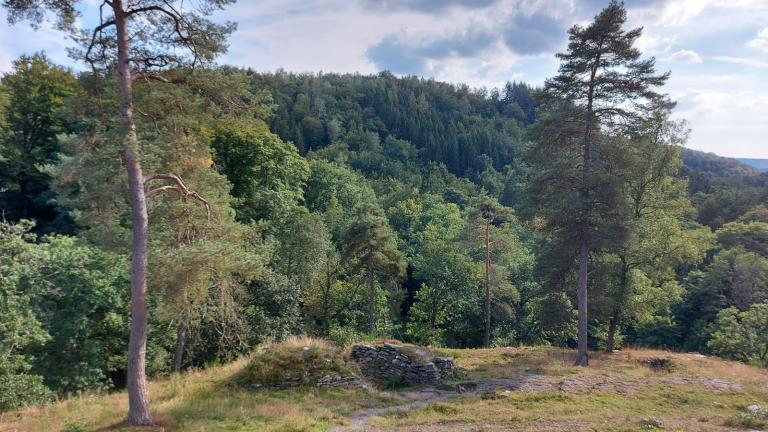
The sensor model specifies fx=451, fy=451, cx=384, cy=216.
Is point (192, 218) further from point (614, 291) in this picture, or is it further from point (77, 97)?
point (614, 291)

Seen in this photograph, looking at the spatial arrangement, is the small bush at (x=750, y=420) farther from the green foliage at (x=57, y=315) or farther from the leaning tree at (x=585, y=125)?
the green foliage at (x=57, y=315)

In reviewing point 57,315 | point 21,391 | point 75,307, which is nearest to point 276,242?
point 75,307

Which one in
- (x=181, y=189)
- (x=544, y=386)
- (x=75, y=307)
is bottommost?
(x=544, y=386)

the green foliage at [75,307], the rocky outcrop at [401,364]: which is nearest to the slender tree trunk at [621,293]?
the rocky outcrop at [401,364]

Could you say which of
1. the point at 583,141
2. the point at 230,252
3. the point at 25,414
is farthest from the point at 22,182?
the point at 583,141

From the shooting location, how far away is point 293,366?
14.1 m

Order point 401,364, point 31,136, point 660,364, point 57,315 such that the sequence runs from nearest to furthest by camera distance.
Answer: point 57,315 → point 401,364 → point 660,364 → point 31,136

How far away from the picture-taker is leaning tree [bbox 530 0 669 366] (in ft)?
55.6

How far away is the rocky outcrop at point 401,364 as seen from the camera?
15.2 meters

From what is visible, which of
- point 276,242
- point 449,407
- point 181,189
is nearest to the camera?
point 181,189

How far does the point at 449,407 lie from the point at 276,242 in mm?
15568

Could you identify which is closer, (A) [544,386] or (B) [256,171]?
(A) [544,386]

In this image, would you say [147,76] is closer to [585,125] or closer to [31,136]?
[585,125]

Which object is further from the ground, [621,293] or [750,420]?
[621,293]
